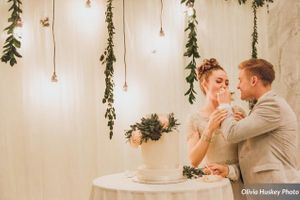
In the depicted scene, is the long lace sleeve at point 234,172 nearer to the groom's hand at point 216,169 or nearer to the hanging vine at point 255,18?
the groom's hand at point 216,169

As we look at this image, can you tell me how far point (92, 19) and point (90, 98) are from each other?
68cm

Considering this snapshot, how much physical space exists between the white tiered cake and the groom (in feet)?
1.25

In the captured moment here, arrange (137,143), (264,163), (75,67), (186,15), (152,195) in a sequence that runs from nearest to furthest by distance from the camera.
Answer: (152,195), (137,143), (264,163), (75,67), (186,15)

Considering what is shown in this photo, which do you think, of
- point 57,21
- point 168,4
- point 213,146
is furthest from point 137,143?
point 168,4

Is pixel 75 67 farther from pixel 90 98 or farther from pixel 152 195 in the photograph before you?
pixel 152 195

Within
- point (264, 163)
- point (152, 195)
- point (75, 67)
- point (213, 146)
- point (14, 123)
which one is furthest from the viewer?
point (75, 67)

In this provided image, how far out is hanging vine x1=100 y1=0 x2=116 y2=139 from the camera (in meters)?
3.63

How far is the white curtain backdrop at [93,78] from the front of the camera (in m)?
3.47

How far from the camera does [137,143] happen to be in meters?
2.37

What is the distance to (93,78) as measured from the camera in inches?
146

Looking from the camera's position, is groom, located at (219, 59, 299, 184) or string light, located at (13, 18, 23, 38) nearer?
groom, located at (219, 59, 299, 184)

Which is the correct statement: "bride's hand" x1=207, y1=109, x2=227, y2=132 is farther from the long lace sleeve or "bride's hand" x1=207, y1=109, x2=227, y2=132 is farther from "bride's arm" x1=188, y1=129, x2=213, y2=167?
the long lace sleeve

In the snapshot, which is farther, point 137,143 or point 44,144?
point 44,144

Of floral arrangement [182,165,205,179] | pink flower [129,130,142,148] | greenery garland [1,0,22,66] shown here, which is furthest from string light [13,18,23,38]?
floral arrangement [182,165,205,179]
